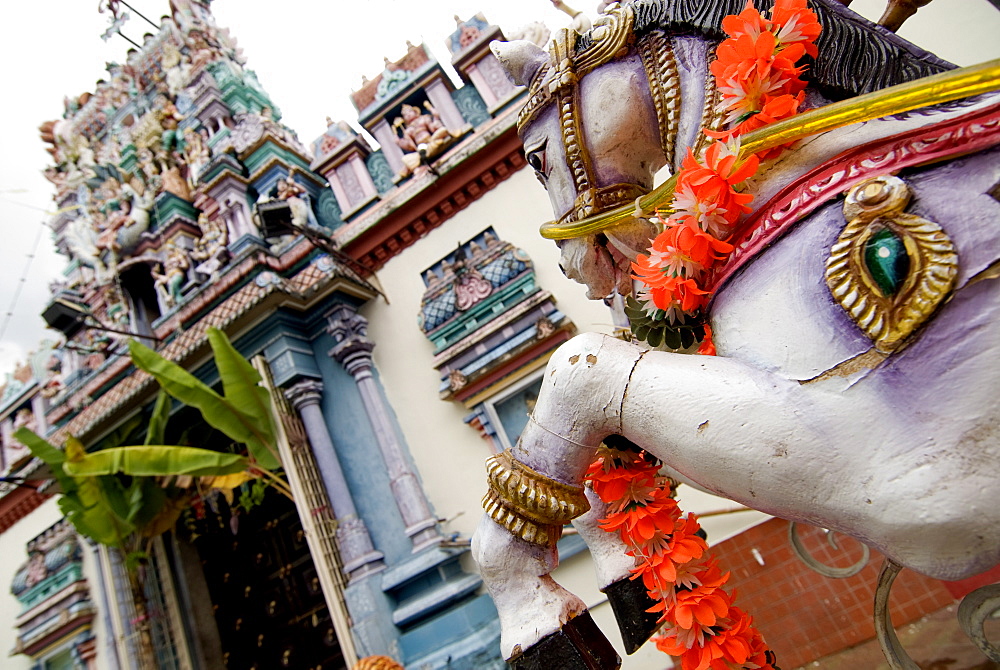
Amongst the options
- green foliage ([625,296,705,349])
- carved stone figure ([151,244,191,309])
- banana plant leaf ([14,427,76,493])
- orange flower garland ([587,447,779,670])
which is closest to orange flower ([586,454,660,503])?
orange flower garland ([587,447,779,670])

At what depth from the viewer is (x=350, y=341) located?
14.4 feet

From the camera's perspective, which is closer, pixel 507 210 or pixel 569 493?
pixel 569 493

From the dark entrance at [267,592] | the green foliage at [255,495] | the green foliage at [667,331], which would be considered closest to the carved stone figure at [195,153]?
the green foliage at [255,495]

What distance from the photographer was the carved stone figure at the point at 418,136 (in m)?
4.59

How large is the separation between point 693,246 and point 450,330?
10.9 ft

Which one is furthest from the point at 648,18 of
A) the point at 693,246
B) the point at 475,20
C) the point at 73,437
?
the point at 73,437

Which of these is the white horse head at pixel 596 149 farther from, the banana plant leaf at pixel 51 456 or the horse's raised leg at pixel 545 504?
the banana plant leaf at pixel 51 456

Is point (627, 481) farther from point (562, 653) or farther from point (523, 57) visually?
point (523, 57)

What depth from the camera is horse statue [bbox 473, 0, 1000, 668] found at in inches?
30.2

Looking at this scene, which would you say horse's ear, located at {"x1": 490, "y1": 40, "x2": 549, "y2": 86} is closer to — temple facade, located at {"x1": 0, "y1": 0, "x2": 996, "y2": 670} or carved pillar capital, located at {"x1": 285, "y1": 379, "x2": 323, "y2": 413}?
temple facade, located at {"x1": 0, "y1": 0, "x2": 996, "y2": 670}

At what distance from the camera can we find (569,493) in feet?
3.60

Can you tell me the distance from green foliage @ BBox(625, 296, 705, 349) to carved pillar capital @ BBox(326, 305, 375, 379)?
343cm

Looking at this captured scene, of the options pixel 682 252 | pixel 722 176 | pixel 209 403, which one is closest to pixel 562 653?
pixel 682 252

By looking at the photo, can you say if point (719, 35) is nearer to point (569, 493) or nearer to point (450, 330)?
point (569, 493)
